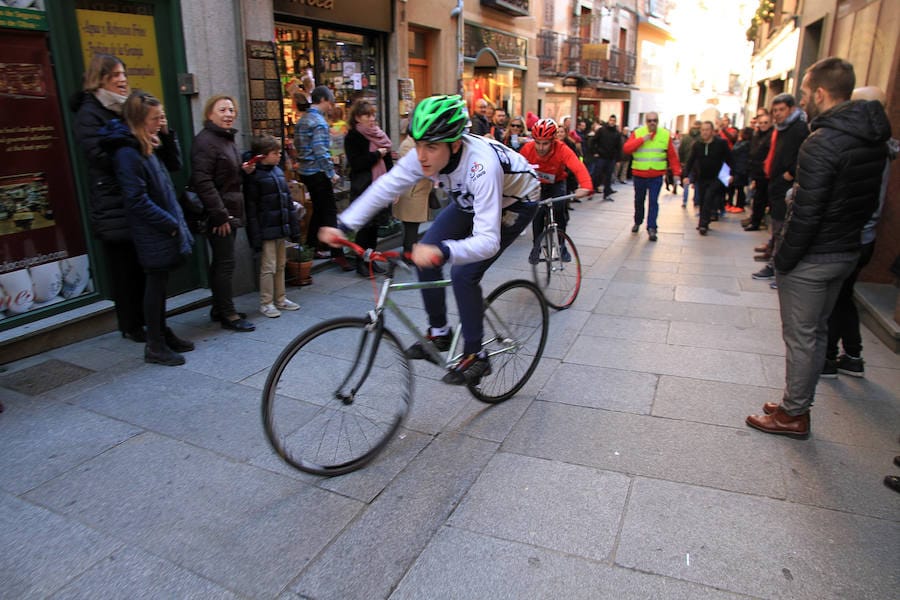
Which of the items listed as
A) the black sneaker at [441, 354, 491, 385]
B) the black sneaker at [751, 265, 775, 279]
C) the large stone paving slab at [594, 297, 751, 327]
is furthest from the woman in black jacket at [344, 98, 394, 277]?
the black sneaker at [751, 265, 775, 279]

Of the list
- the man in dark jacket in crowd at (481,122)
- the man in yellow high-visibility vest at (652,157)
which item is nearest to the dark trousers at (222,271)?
the man in dark jacket in crowd at (481,122)

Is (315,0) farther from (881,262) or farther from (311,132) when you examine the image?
(881,262)

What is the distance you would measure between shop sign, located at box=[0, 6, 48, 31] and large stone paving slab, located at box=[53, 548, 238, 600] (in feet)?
12.7

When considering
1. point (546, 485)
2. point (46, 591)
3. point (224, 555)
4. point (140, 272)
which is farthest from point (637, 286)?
point (46, 591)

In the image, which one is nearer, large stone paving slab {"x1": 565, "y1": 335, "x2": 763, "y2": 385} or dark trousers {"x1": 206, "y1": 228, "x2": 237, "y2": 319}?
large stone paving slab {"x1": 565, "y1": 335, "x2": 763, "y2": 385}

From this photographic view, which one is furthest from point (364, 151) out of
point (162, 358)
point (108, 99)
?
point (162, 358)

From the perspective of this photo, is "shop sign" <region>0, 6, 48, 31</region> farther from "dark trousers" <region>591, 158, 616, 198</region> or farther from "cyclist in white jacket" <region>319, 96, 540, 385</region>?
"dark trousers" <region>591, 158, 616, 198</region>

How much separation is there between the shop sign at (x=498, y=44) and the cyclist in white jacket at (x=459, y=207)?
10.9 m

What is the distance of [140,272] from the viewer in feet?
16.5

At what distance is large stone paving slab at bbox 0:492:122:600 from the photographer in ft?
8.31

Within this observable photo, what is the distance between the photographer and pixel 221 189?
541cm

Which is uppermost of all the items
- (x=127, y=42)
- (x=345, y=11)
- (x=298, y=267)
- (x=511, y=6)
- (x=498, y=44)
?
(x=511, y=6)

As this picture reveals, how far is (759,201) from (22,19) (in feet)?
33.6

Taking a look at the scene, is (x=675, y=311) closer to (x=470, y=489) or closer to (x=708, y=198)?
(x=470, y=489)
